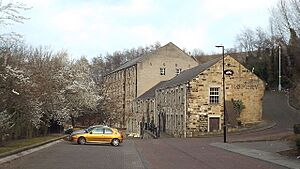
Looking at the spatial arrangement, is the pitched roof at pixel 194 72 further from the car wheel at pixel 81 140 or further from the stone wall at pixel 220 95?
the car wheel at pixel 81 140

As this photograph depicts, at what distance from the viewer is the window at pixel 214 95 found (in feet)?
176

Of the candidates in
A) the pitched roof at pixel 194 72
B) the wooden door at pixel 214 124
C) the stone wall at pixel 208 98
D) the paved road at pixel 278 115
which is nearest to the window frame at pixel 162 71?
the paved road at pixel 278 115

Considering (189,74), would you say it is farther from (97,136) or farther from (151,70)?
(151,70)

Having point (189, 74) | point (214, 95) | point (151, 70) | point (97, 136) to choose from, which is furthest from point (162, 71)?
point (97, 136)

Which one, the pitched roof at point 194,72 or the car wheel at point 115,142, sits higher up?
the pitched roof at point 194,72

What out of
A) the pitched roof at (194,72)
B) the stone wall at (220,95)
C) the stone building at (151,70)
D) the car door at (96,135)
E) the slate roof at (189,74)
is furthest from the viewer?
the stone building at (151,70)

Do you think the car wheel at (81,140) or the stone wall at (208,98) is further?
the stone wall at (208,98)

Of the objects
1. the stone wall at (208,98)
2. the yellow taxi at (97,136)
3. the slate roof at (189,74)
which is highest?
the slate roof at (189,74)

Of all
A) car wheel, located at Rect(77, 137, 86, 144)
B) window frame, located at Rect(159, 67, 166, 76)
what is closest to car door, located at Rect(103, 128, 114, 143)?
car wheel, located at Rect(77, 137, 86, 144)

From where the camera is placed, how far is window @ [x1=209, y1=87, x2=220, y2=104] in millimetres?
53688

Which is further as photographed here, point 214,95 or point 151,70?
point 151,70

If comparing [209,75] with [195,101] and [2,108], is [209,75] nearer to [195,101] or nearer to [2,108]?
[195,101]

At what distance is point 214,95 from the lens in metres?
54.0

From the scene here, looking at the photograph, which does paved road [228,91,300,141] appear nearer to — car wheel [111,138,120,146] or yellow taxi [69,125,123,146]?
car wheel [111,138,120,146]
